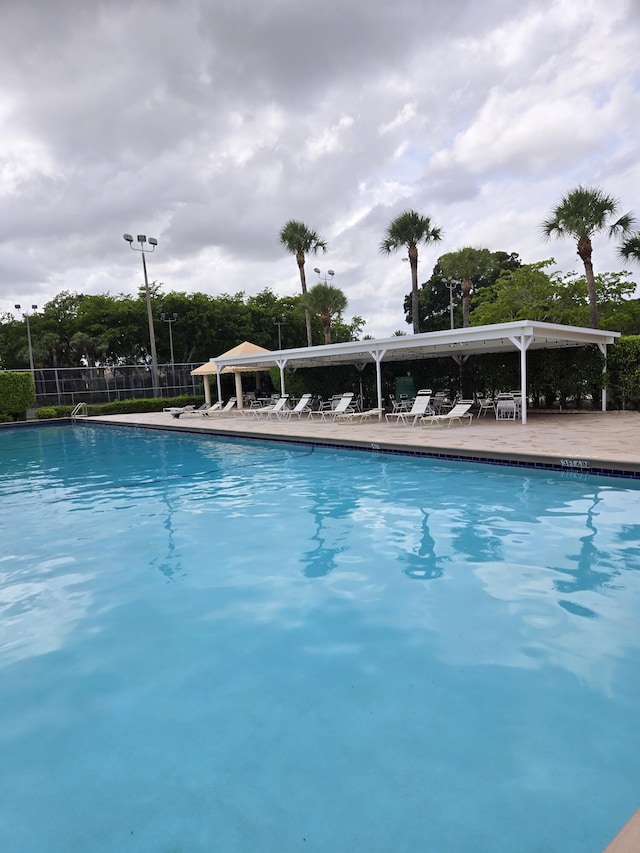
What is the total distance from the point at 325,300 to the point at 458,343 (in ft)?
47.5

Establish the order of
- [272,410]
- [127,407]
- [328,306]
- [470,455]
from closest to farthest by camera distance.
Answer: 1. [470,455]
2. [272,410]
3. [127,407]
4. [328,306]

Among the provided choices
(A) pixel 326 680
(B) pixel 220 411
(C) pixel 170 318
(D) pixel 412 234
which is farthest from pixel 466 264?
(A) pixel 326 680

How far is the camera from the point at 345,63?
11.5 m

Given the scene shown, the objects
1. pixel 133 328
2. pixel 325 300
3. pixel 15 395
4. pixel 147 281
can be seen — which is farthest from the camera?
pixel 133 328

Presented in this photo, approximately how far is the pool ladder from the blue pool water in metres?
18.5

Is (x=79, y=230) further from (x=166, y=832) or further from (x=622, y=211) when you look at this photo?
(x=166, y=832)

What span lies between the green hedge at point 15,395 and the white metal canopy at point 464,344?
9.60m

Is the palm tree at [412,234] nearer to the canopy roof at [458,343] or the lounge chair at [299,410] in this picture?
the canopy roof at [458,343]

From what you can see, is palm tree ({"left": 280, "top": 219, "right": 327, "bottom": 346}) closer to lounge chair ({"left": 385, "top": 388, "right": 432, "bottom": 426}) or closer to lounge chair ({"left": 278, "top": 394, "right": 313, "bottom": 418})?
lounge chair ({"left": 278, "top": 394, "right": 313, "bottom": 418})

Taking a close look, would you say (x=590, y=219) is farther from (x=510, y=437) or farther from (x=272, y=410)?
(x=272, y=410)

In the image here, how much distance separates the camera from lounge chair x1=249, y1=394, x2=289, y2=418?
18.6 meters

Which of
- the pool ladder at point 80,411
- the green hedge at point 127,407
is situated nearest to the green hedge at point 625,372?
the green hedge at point 127,407

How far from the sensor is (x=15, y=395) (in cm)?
2225

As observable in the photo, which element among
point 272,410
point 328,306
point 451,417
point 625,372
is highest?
point 328,306
